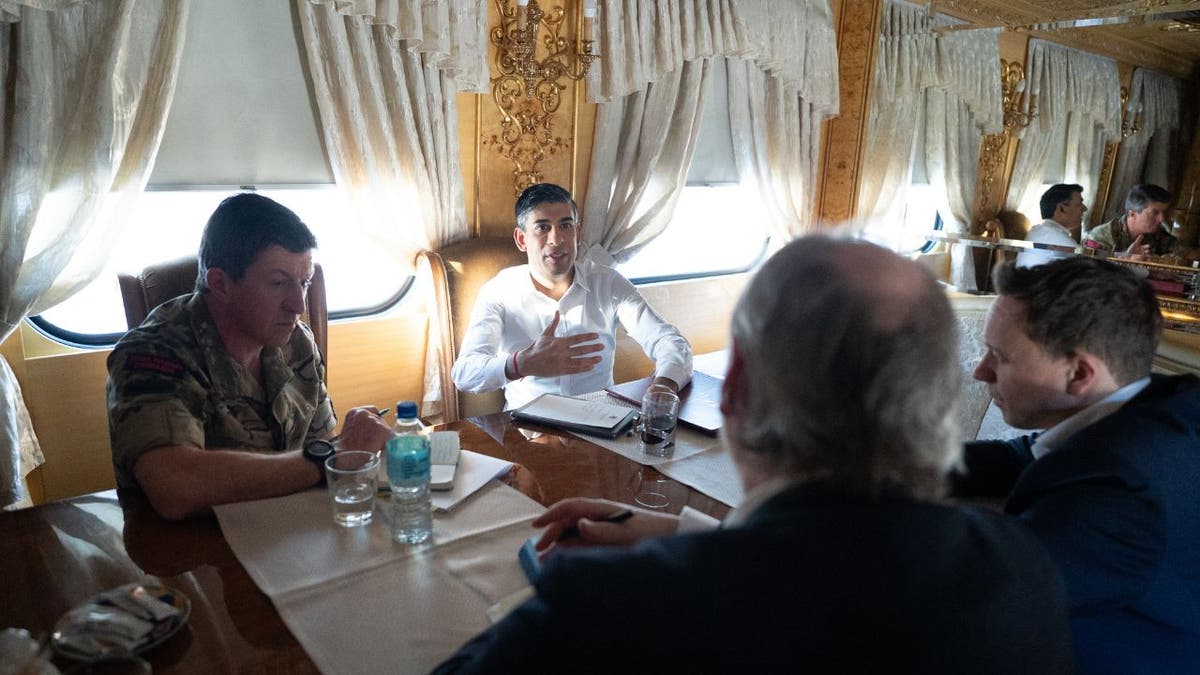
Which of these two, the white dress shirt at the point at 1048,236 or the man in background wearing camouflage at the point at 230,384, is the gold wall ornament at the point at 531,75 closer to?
the man in background wearing camouflage at the point at 230,384

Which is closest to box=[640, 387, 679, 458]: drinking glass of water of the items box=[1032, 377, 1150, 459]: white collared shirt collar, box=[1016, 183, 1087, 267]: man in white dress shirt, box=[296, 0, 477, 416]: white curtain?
box=[1032, 377, 1150, 459]: white collared shirt collar

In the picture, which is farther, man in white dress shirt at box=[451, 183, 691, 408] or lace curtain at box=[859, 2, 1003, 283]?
lace curtain at box=[859, 2, 1003, 283]

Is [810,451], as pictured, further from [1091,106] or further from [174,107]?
[1091,106]

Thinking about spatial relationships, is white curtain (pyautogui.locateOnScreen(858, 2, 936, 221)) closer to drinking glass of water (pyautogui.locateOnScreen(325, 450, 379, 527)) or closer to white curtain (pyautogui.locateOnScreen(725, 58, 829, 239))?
white curtain (pyautogui.locateOnScreen(725, 58, 829, 239))

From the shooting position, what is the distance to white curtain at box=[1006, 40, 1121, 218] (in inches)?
224

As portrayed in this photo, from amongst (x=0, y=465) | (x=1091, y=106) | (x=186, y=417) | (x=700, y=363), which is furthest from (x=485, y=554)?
(x=1091, y=106)

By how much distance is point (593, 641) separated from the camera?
2.15 ft

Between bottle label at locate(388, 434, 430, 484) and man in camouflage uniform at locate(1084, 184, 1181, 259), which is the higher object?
man in camouflage uniform at locate(1084, 184, 1181, 259)

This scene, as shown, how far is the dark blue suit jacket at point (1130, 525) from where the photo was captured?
43.9 inches

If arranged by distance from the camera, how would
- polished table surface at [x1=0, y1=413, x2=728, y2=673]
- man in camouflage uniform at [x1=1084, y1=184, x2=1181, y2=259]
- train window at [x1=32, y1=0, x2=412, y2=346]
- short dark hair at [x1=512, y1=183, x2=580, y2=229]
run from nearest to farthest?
polished table surface at [x1=0, y1=413, x2=728, y2=673], train window at [x1=32, y1=0, x2=412, y2=346], short dark hair at [x1=512, y1=183, x2=580, y2=229], man in camouflage uniform at [x1=1084, y1=184, x2=1181, y2=259]

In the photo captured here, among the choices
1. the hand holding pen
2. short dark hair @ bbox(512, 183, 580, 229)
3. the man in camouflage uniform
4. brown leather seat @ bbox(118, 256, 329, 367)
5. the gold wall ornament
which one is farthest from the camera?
the man in camouflage uniform

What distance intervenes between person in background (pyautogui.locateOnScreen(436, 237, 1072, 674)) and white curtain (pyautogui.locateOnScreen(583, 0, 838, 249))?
3.43 m

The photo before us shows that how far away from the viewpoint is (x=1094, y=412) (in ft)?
4.45

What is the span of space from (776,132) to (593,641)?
4785 millimetres
